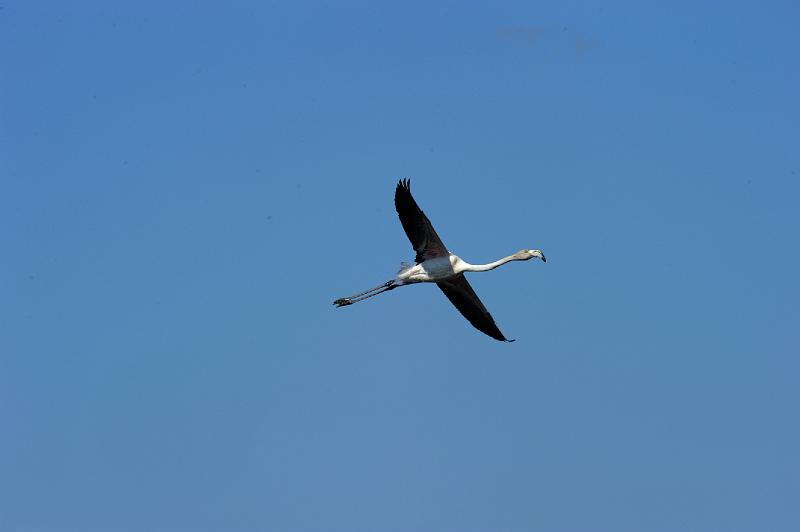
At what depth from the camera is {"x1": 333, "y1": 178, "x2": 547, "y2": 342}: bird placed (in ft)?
124

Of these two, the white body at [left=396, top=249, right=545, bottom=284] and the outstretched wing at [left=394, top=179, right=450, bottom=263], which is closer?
the outstretched wing at [left=394, top=179, right=450, bottom=263]

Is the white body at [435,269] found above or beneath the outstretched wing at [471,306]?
above

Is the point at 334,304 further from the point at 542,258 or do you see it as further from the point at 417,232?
the point at 542,258

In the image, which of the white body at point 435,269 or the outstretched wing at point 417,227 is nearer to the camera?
the outstretched wing at point 417,227

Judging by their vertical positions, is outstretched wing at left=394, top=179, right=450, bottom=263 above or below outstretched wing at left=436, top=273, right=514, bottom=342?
above

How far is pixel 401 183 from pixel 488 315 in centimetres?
588

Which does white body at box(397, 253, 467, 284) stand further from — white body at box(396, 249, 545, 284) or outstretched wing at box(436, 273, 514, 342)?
outstretched wing at box(436, 273, 514, 342)

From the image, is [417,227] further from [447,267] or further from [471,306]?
[471,306]

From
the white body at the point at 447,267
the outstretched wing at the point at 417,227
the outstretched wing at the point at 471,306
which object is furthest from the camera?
the outstretched wing at the point at 471,306

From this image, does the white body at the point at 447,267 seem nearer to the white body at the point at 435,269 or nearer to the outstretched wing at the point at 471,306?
the white body at the point at 435,269

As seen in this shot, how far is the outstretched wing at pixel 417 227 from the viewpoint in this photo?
37469 mm

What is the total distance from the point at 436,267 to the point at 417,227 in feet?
5.33

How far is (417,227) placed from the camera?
126ft

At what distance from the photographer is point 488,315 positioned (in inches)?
1598
